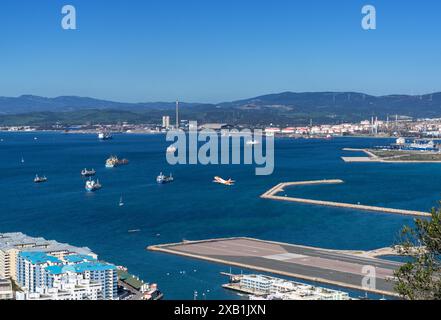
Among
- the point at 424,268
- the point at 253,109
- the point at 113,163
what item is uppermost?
the point at 253,109

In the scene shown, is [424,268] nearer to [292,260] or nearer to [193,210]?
[292,260]

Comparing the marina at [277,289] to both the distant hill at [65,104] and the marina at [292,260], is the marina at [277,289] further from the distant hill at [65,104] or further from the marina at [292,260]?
the distant hill at [65,104]

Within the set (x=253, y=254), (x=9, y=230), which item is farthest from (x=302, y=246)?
(x=9, y=230)

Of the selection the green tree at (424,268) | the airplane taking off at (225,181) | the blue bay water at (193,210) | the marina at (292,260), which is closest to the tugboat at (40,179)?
the blue bay water at (193,210)

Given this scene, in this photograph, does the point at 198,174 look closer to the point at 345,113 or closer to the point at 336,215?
the point at 336,215

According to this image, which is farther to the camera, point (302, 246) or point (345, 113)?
point (345, 113)

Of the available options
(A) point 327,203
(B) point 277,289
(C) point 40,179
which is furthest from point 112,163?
(B) point 277,289
